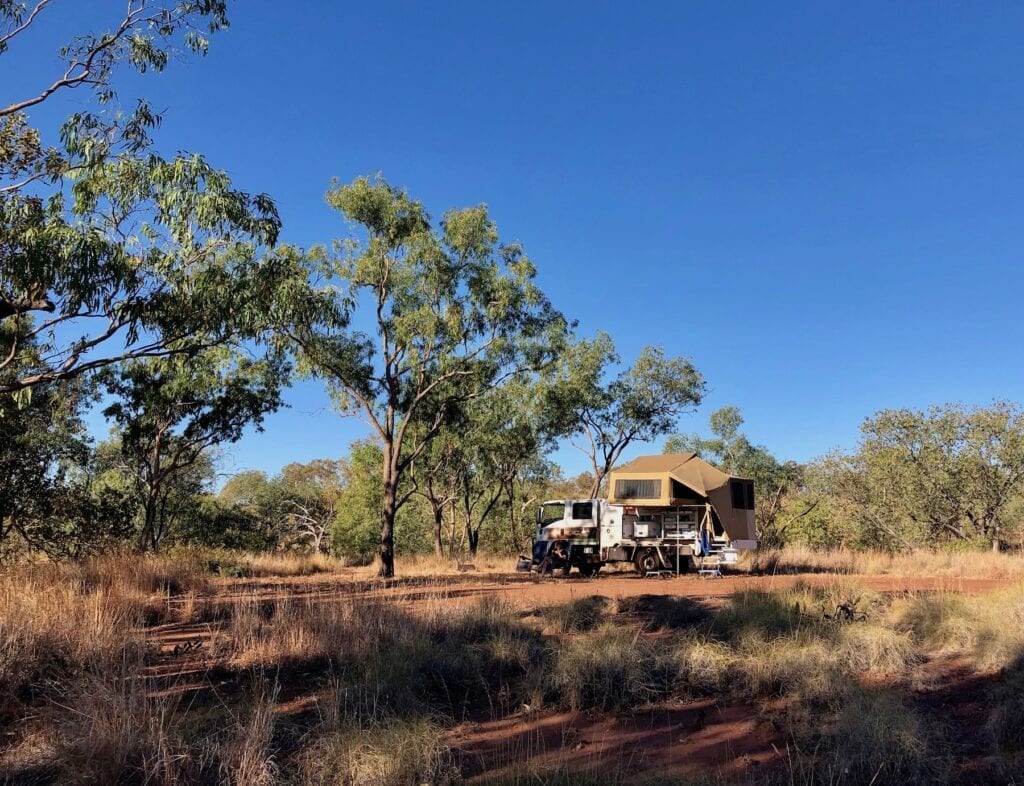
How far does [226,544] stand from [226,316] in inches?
978

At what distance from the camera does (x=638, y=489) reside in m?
22.2

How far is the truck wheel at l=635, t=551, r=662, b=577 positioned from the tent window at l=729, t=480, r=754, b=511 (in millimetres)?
3076

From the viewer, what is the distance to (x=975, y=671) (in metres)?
6.79

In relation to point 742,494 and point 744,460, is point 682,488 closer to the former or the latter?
point 742,494

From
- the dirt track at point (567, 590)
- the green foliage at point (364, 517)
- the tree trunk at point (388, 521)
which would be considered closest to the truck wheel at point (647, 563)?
the dirt track at point (567, 590)

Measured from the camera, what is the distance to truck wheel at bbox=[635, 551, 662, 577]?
72.5ft

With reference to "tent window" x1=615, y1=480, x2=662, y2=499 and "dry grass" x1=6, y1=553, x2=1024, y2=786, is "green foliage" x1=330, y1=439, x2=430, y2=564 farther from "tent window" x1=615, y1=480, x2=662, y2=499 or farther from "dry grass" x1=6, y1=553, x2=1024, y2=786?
"dry grass" x1=6, y1=553, x2=1024, y2=786

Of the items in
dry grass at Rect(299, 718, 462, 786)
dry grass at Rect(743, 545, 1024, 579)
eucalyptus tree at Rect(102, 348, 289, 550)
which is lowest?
dry grass at Rect(743, 545, 1024, 579)

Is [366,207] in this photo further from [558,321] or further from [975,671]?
[975,671]

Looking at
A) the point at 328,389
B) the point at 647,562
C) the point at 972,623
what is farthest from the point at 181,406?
the point at 972,623

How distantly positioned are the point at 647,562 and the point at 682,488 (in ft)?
8.66

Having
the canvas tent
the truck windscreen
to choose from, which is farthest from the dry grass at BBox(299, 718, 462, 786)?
the truck windscreen

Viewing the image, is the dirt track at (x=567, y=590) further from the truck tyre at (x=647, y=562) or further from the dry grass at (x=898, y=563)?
the truck tyre at (x=647, y=562)

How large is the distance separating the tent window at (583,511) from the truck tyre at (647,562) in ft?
6.62
